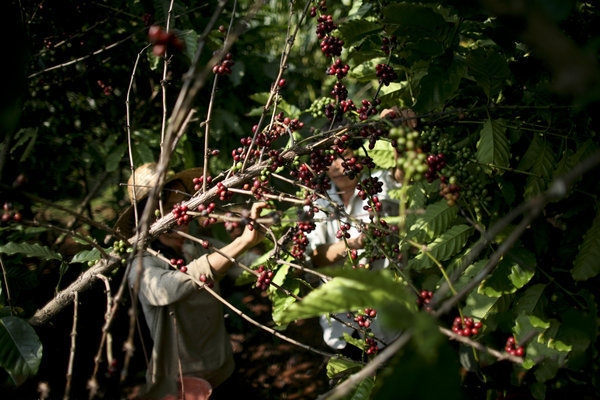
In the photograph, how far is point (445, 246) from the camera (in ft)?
5.20

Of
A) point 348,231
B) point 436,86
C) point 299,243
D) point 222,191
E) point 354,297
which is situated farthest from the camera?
point 348,231

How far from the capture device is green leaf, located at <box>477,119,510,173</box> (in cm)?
141

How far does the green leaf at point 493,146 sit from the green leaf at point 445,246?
0.99 feet

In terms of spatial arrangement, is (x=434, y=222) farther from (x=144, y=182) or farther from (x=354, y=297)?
(x=144, y=182)

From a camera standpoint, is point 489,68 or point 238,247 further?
point 238,247

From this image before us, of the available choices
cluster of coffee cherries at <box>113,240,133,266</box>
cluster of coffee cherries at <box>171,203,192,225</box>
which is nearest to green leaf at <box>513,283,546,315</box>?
cluster of coffee cherries at <box>171,203,192,225</box>

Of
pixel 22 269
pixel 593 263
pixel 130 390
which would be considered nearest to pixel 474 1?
pixel 593 263

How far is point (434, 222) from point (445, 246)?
0.34ft

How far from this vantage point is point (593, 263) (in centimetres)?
131

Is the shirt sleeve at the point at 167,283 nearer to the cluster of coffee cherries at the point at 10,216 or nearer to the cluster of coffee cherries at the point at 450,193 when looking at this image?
the cluster of coffee cherries at the point at 10,216

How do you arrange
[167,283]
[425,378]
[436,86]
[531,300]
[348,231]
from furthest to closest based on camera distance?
1. [348,231]
2. [167,283]
3. [531,300]
4. [436,86]
5. [425,378]

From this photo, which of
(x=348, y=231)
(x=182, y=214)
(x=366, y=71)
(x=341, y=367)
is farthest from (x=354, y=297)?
(x=348, y=231)

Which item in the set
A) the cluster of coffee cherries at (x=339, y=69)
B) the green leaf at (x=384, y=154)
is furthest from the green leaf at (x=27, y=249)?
the green leaf at (x=384, y=154)

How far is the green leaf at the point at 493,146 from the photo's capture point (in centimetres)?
141
